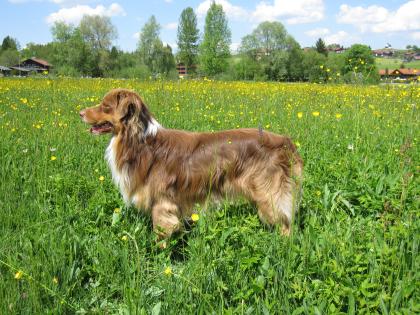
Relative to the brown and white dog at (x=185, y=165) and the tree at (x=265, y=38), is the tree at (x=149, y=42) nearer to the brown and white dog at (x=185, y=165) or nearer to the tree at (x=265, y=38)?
the tree at (x=265, y=38)

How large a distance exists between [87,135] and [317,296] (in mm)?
4237

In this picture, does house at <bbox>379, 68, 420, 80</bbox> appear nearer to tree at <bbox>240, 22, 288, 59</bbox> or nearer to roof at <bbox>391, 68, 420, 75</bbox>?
roof at <bbox>391, 68, 420, 75</bbox>

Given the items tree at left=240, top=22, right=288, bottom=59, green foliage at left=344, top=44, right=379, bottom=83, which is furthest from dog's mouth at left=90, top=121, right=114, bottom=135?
tree at left=240, top=22, right=288, bottom=59

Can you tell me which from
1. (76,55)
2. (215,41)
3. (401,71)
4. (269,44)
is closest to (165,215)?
(401,71)

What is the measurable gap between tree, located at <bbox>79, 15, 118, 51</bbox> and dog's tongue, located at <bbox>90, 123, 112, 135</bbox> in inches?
2496

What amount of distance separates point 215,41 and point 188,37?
34.9 feet

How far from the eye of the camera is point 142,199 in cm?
345

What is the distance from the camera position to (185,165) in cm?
352

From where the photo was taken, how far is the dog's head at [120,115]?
3449 millimetres

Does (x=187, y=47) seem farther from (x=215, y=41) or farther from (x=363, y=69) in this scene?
(x=363, y=69)

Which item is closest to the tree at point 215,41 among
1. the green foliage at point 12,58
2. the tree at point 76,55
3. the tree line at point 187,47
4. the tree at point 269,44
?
the tree line at point 187,47

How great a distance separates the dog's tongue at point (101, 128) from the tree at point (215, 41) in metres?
56.3

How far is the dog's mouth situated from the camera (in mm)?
3605

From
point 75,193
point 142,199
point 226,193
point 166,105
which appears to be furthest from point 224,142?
point 166,105
